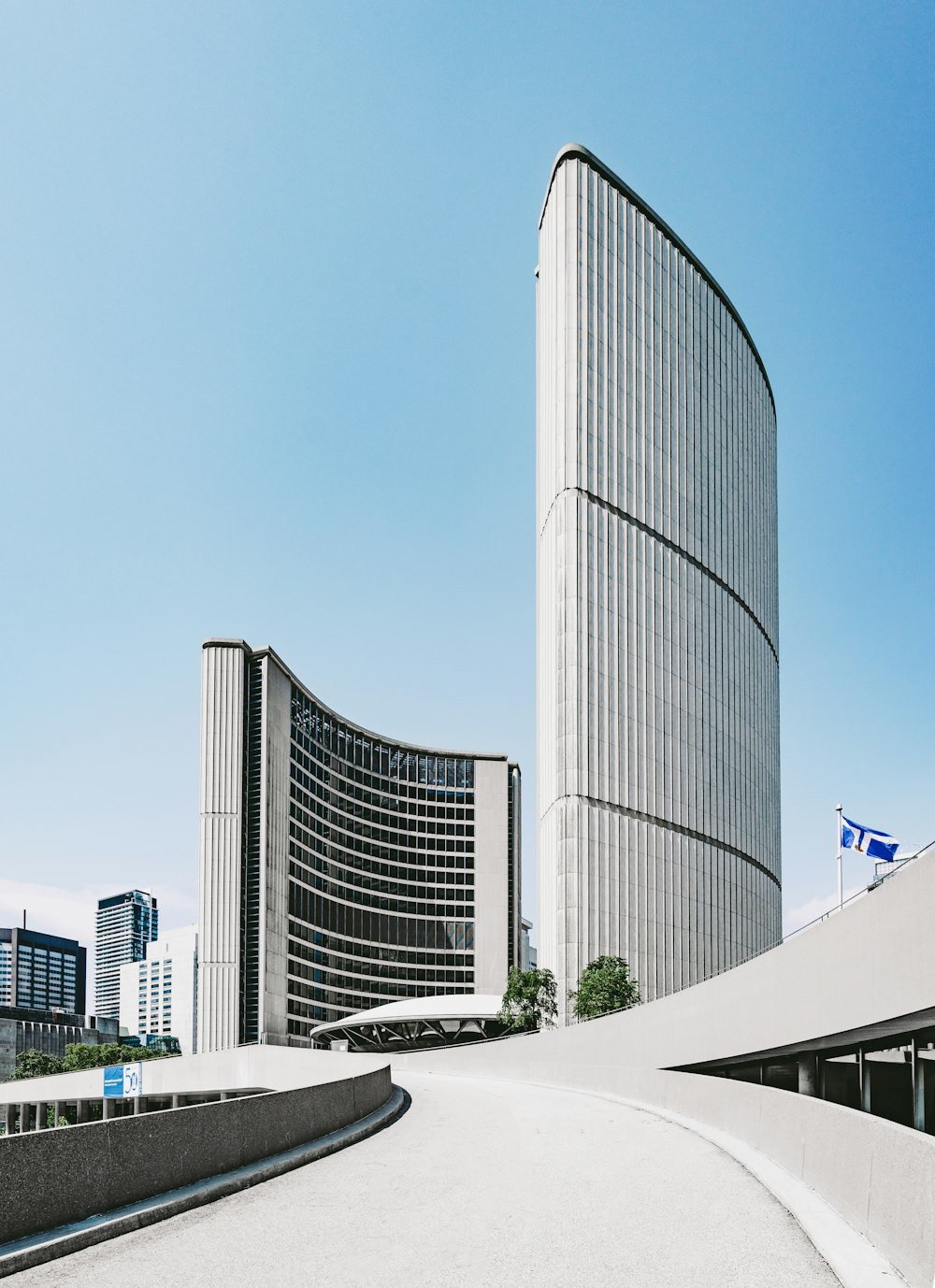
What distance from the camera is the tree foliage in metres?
142

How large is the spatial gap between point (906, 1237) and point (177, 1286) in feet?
17.7

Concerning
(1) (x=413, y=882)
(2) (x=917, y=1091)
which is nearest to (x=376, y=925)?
(1) (x=413, y=882)

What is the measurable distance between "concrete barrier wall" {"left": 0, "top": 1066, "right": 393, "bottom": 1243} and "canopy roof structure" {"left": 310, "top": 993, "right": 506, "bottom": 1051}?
9031cm

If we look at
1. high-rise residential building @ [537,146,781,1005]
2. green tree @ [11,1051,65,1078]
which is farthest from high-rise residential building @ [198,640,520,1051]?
high-rise residential building @ [537,146,781,1005]

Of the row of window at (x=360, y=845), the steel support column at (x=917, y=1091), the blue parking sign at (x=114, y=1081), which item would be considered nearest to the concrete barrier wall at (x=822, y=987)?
the steel support column at (x=917, y=1091)

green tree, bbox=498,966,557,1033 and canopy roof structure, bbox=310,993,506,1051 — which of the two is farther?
canopy roof structure, bbox=310,993,506,1051

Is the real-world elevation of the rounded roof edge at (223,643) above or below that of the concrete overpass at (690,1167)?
above

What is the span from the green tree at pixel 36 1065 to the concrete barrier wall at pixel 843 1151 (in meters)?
144

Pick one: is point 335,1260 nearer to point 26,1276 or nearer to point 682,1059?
point 26,1276

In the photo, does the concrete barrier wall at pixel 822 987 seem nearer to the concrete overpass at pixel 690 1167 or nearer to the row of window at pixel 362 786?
the concrete overpass at pixel 690 1167

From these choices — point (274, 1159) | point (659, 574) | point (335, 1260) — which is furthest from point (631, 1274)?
point (659, 574)

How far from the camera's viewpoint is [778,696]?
131 metres

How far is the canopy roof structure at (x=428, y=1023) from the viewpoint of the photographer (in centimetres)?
10525

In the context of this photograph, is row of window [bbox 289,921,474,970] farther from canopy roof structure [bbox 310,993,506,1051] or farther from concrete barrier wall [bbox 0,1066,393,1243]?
concrete barrier wall [bbox 0,1066,393,1243]
